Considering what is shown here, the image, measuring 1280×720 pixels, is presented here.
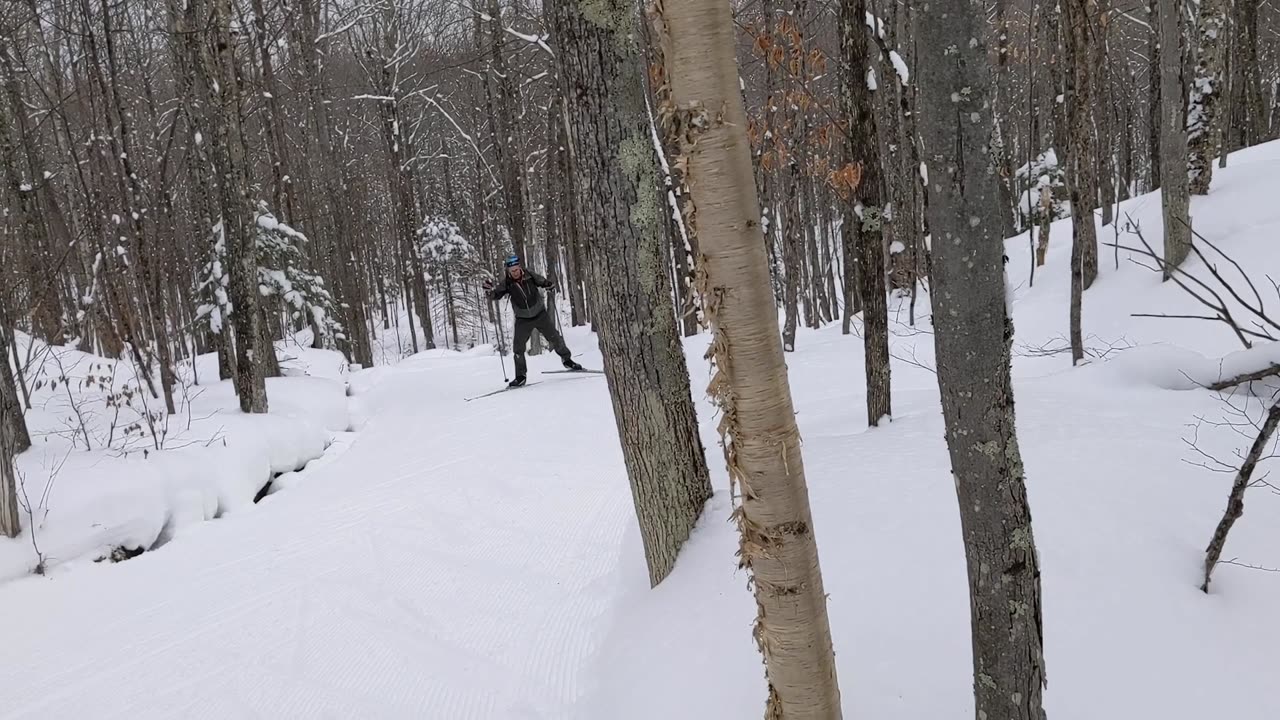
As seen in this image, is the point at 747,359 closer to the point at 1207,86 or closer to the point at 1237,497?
the point at 1237,497

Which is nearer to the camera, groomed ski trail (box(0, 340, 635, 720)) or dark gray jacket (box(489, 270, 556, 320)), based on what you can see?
groomed ski trail (box(0, 340, 635, 720))

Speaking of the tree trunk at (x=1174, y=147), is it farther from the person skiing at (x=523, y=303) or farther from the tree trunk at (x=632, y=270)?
the person skiing at (x=523, y=303)

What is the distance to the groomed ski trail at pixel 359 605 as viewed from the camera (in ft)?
12.5

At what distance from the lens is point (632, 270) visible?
386cm

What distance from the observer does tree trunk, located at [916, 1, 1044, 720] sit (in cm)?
167

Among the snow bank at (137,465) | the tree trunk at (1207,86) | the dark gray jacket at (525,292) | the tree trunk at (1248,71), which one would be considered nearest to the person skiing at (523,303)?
the dark gray jacket at (525,292)

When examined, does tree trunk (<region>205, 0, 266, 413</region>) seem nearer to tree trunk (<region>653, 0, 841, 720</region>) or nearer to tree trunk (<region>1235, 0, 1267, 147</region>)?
tree trunk (<region>653, 0, 841, 720</region>)

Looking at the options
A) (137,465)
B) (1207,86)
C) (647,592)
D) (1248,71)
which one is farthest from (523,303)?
(1248,71)

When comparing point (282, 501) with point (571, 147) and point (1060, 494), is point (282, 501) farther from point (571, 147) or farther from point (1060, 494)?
point (1060, 494)

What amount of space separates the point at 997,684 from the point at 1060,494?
1.85m

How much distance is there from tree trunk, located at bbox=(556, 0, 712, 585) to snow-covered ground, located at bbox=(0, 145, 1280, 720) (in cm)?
31

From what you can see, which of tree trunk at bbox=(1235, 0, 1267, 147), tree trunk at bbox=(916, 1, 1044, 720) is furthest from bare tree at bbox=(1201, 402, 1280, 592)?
tree trunk at bbox=(1235, 0, 1267, 147)

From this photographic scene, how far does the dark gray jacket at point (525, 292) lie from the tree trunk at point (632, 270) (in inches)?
281

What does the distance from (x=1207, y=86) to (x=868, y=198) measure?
6.98m
